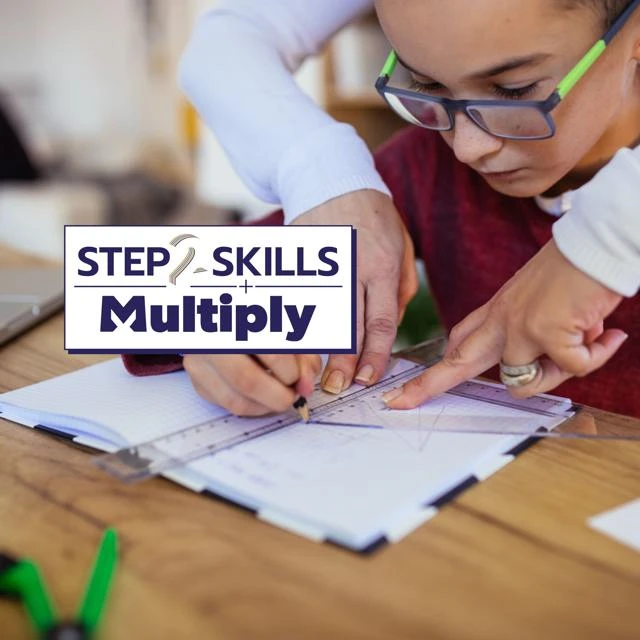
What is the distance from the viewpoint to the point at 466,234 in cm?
105

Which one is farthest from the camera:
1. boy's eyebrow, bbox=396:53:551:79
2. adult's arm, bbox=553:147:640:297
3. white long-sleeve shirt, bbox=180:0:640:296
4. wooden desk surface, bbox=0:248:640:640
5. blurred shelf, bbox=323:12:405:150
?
blurred shelf, bbox=323:12:405:150

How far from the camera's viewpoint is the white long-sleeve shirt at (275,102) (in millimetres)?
852

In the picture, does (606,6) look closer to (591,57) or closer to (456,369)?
(591,57)

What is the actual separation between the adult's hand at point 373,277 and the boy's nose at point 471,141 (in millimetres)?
104

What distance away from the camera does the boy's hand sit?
1.98 ft

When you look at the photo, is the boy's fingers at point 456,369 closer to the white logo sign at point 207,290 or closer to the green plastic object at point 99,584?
the white logo sign at point 207,290

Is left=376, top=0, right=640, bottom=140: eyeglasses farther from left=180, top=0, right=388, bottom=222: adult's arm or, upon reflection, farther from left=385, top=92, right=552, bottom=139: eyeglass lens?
left=180, top=0, right=388, bottom=222: adult's arm

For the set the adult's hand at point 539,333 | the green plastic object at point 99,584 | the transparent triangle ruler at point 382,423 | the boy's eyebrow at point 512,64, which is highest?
the boy's eyebrow at point 512,64

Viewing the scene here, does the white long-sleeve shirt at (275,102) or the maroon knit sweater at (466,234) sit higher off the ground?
the white long-sleeve shirt at (275,102)

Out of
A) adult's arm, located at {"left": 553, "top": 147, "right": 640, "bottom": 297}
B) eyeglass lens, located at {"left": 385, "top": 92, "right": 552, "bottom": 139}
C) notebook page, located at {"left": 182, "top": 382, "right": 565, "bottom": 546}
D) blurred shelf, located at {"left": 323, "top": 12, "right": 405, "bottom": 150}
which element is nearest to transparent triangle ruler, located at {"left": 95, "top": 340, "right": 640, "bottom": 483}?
notebook page, located at {"left": 182, "top": 382, "right": 565, "bottom": 546}

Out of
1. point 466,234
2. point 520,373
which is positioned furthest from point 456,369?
point 466,234

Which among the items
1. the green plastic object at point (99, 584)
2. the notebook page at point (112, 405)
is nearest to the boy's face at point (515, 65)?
the notebook page at point (112, 405)

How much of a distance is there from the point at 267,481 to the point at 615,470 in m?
0.24

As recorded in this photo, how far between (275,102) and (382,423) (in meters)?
0.45
